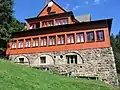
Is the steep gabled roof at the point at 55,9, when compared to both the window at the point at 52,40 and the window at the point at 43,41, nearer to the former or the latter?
the window at the point at 52,40

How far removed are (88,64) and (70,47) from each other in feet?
13.6

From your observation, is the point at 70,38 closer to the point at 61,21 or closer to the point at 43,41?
the point at 43,41

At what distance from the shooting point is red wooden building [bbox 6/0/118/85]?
3153 centimetres

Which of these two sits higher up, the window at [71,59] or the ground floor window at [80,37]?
the ground floor window at [80,37]

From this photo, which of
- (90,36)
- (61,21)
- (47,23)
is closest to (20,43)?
(47,23)

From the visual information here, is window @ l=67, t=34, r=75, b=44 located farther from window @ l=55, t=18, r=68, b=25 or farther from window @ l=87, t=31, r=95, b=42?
window @ l=55, t=18, r=68, b=25

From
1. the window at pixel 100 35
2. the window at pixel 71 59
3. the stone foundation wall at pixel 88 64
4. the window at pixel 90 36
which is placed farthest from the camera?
the window at pixel 71 59

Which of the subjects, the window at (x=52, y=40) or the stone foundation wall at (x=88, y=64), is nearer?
the stone foundation wall at (x=88, y=64)

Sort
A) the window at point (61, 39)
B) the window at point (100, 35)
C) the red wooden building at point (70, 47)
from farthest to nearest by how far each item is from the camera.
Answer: the window at point (61, 39) < the window at point (100, 35) < the red wooden building at point (70, 47)

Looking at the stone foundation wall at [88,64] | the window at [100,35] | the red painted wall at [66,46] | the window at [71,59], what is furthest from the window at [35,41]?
the window at [100,35]

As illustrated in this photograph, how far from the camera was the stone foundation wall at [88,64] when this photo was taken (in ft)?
101

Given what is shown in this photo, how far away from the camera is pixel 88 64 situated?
32.0m

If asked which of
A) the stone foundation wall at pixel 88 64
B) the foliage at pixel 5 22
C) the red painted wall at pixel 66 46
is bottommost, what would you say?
the stone foundation wall at pixel 88 64

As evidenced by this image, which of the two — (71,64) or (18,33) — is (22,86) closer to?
(71,64)
